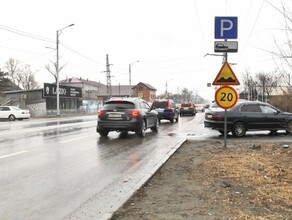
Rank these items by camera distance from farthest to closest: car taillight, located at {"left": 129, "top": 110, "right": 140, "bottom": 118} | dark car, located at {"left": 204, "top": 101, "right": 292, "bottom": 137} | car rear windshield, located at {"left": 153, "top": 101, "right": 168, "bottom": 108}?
car rear windshield, located at {"left": 153, "top": 101, "right": 168, "bottom": 108}, dark car, located at {"left": 204, "top": 101, "right": 292, "bottom": 137}, car taillight, located at {"left": 129, "top": 110, "right": 140, "bottom": 118}

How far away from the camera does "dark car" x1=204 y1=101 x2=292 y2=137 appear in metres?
16.3

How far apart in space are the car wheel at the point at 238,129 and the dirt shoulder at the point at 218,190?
6.33 metres

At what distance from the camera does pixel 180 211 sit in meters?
5.26

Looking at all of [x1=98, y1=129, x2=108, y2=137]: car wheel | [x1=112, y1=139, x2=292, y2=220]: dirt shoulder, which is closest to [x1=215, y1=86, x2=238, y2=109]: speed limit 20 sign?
[x1=112, y1=139, x2=292, y2=220]: dirt shoulder

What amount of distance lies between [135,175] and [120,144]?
5760 mm

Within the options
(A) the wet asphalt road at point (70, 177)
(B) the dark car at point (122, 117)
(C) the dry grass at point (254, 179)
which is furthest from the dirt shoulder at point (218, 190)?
(B) the dark car at point (122, 117)

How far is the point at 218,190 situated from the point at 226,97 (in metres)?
5.36

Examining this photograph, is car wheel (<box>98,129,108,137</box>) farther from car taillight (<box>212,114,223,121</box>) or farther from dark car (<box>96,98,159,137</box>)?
car taillight (<box>212,114,223,121</box>)

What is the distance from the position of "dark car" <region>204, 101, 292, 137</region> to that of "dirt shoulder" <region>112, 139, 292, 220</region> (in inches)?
250

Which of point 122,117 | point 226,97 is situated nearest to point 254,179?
point 226,97

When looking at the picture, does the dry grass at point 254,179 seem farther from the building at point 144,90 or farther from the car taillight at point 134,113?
the building at point 144,90

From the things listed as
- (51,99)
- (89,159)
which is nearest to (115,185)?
(89,159)

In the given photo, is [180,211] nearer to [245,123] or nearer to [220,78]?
[220,78]

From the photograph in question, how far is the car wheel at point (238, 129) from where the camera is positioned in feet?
53.6
